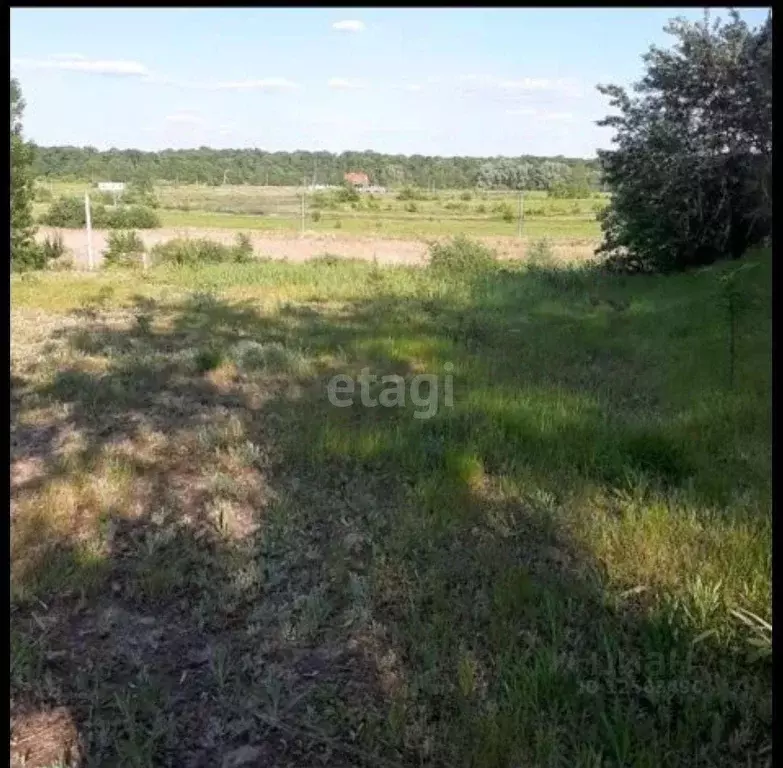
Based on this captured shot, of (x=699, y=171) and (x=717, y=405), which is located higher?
(x=699, y=171)

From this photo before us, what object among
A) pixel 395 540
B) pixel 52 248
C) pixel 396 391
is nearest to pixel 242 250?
pixel 52 248

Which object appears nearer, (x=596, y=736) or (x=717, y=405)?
(x=596, y=736)

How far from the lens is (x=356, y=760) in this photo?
184cm

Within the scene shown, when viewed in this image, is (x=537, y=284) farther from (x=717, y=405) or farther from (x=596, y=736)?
(x=596, y=736)

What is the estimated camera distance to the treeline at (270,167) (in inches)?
380

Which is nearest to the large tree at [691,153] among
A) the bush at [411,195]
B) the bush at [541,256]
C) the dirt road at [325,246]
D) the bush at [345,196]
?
the bush at [541,256]

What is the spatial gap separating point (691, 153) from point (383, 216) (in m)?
17.1

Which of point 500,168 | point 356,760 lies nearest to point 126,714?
point 356,760

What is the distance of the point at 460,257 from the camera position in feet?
42.1

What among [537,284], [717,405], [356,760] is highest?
[537,284]

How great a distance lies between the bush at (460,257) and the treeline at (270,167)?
4.13ft

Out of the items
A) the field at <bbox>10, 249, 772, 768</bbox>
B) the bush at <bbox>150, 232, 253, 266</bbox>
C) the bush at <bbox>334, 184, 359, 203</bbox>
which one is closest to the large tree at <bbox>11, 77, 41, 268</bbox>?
the bush at <bbox>150, 232, 253, 266</bbox>

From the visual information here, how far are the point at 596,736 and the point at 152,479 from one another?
2.36m
